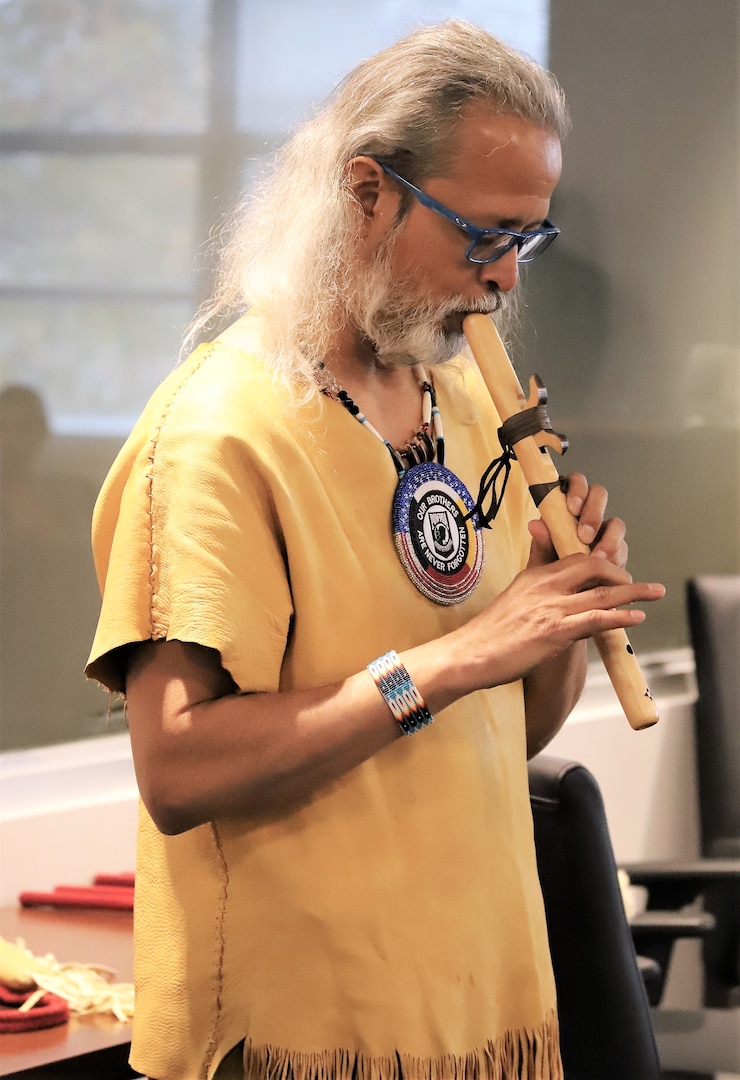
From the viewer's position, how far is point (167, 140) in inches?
75.8

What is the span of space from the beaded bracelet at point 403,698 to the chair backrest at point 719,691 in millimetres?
1863

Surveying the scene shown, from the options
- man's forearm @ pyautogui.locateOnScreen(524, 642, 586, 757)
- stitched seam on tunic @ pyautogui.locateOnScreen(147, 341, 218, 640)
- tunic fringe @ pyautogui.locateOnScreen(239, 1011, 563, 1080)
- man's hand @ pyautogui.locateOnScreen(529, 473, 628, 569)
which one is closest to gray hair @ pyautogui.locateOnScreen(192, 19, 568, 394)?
stitched seam on tunic @ pyautogui.locateOnScreen(147, 341, 218, 640)

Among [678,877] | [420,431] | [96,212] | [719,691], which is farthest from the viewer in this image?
[719,691]

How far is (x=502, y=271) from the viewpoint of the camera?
1153 millimetres

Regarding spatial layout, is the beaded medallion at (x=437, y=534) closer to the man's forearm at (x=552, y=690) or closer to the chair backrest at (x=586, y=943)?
the man's forearm at (x=552, y=690)

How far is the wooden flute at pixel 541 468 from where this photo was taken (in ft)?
3.66

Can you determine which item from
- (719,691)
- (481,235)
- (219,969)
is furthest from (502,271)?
(719,691)

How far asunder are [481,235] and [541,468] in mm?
222

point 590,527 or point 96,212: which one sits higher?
point 96,212

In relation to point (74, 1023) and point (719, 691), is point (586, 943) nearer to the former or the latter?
point (74, 1023)

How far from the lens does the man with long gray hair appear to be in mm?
1021

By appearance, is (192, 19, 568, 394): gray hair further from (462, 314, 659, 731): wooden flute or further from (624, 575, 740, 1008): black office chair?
(624, 575, 740, 1008): black office chair

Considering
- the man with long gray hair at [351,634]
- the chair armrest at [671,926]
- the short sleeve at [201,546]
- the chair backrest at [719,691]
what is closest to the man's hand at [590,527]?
the man with long gray hair at [351,634]

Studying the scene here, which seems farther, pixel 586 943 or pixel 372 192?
pixel 586 943
